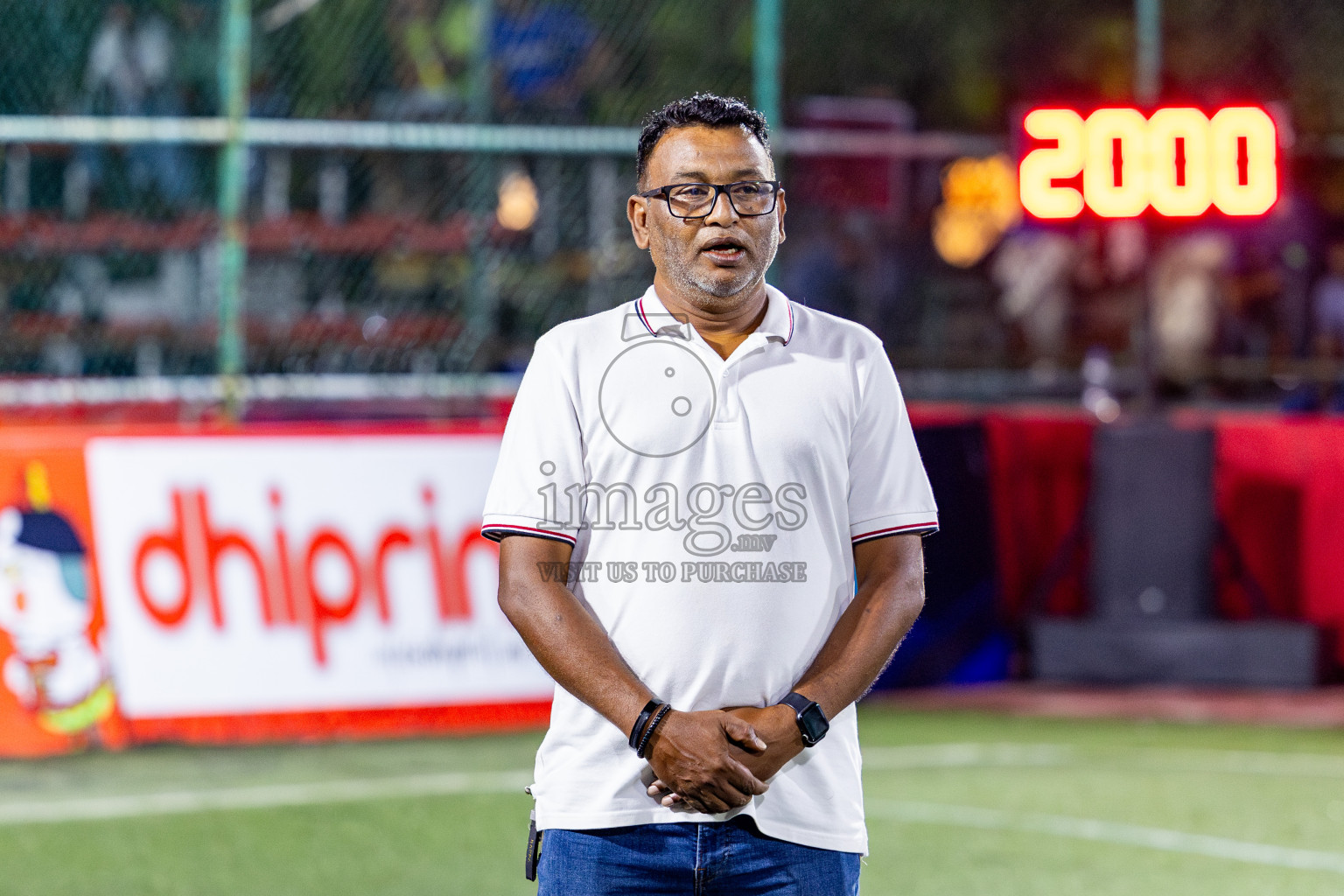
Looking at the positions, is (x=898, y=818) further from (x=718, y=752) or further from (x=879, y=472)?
(x=718, y=752)

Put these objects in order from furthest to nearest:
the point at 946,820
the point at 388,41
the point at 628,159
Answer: the point at 388,41
the point at 628,159
the point at 946,820

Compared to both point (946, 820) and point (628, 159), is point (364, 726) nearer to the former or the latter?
point (946, 820)

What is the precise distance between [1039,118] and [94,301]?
19.2 ft

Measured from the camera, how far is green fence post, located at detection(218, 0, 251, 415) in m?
8.73

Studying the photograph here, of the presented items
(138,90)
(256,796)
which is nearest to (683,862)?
(256,796)

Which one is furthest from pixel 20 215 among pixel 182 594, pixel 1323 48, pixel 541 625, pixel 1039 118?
pixel 1323 48

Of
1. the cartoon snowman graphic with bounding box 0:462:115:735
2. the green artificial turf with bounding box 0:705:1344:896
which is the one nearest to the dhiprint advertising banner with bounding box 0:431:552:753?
the cartoon snowman graphic with bounding box 0:462:115:735

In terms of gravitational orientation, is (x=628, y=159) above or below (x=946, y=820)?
above

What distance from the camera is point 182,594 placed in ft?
26.1

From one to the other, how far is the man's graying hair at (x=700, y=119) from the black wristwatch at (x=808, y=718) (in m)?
0.85

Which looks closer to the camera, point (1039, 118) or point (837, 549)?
point (837, 549)

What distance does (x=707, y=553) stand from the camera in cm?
278

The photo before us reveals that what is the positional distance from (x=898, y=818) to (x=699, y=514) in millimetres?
4464

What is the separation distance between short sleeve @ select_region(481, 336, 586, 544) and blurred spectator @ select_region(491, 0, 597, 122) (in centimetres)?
876
